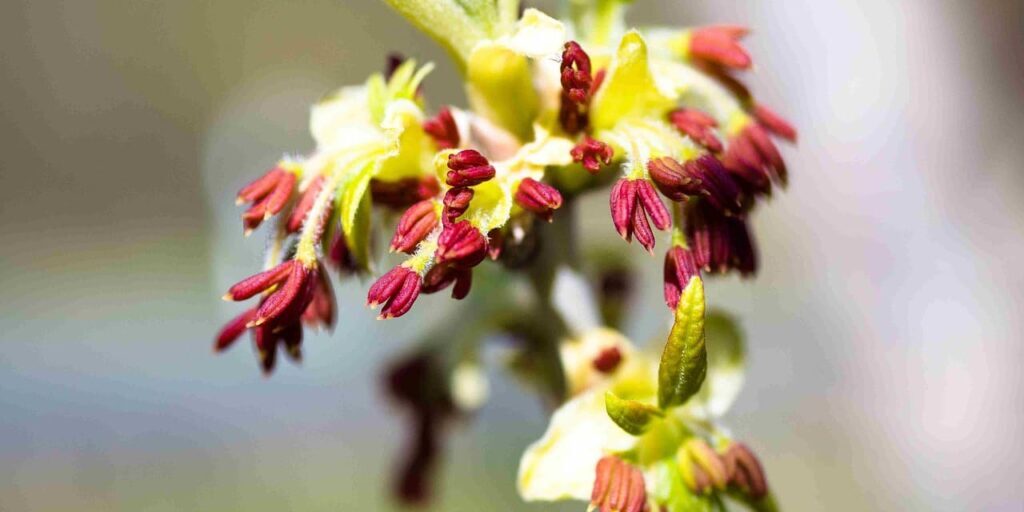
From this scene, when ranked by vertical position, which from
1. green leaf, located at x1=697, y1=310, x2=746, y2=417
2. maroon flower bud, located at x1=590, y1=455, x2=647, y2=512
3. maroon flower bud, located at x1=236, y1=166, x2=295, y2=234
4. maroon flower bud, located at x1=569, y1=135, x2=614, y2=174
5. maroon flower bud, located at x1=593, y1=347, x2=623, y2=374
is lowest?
maroon flower bud, located at x1=590, y1=455, x2=647, y2=512

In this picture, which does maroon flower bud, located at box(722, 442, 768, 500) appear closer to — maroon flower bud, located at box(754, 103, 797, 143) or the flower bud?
the flower bud

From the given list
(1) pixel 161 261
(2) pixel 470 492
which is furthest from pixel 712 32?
(1) pixel 161 261

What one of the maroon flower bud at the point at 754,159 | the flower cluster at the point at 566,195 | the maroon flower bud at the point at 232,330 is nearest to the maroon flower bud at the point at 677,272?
the flower cluster at the point at 566,195

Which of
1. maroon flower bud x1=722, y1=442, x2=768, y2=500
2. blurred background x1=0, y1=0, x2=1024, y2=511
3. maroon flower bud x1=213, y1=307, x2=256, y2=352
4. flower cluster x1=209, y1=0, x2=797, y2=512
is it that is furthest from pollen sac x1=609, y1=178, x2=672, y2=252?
blurred background x1=0, y1=0, x2=1024, y2=511

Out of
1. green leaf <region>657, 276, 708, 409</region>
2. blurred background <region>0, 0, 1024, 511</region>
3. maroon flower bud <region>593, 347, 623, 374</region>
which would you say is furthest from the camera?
blurred background <region>0, 0, 1024, 511</region>

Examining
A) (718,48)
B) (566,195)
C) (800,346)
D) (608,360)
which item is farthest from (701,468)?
(800,346)

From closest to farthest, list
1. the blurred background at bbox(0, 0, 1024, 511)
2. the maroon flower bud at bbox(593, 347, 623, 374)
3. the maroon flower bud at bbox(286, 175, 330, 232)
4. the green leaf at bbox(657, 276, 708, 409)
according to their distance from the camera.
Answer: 1. the green leaf at bbox(657, 276, 708, 409)
2. the maroon flower bud at bbox(286, 175, 330, 232)
3. the maroon flower bud at bbox(593, 347, 623, 374)
4. the blurred background at bbox(0, 0, 1024, 511)

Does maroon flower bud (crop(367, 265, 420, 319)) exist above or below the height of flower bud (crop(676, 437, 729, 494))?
above

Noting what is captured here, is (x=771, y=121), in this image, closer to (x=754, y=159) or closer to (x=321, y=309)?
(x=754, y=159)
